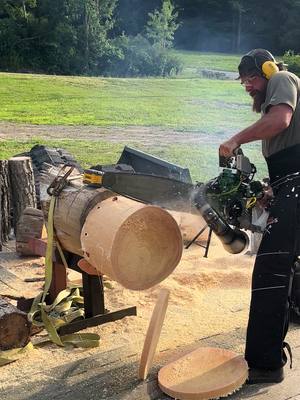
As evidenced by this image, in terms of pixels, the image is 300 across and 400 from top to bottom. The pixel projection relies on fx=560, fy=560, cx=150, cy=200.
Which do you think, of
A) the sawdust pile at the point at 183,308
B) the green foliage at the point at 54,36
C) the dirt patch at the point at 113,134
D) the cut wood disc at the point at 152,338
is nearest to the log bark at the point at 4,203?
the sawdust pile at the point at 183,308

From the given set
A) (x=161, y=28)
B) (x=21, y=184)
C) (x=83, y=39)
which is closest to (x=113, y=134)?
(x=21, y=184)

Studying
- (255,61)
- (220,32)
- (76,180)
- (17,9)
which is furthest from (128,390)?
(220,32)

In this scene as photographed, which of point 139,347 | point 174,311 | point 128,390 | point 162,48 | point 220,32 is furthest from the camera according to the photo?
point 220,32

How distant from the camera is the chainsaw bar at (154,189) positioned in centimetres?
333

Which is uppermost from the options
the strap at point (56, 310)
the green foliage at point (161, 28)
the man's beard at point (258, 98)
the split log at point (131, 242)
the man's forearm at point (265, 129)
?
the green foliage at point (161, 28)

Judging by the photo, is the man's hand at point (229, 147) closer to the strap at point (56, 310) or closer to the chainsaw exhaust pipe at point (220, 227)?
the chainsaw exhaust pipe at point (220, 227)

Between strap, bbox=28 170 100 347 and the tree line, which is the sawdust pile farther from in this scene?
the tree line

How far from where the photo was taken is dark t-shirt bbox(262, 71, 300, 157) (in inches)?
118

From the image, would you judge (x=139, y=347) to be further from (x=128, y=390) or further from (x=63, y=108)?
(x=63, y=108)

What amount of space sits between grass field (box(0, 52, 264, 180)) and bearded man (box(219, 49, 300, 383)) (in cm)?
617

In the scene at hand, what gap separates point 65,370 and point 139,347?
0.52m

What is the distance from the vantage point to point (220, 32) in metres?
46.0

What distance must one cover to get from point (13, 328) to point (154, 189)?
1224 mm

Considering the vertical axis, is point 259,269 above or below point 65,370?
above
